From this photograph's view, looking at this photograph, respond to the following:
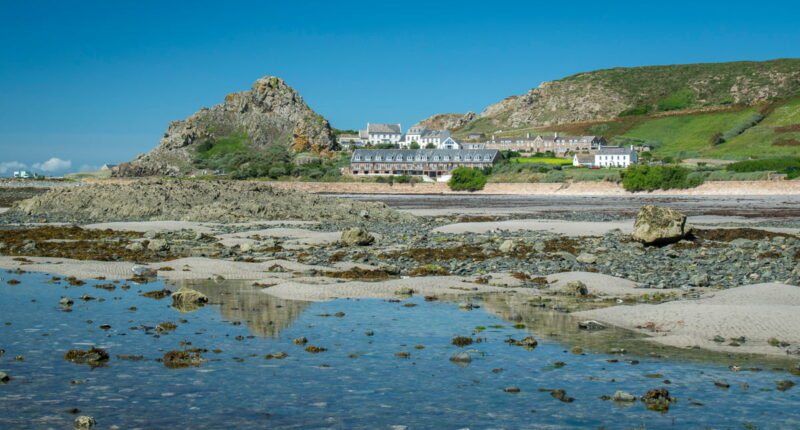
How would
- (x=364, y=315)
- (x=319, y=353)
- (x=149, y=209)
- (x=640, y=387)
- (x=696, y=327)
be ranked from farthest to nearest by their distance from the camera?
(x=149, y=209), (x=364, y=315), (x=696, y=327), (x=319, y=353), (x=640, y=387)

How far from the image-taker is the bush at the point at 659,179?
104750 mm

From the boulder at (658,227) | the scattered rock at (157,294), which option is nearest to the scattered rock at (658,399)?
the scattered rock at (157,294)

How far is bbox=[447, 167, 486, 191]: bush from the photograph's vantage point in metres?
125

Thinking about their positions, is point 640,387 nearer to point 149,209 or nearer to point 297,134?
point 149,209

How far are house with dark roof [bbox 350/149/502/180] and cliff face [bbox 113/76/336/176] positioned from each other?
17.6 metres

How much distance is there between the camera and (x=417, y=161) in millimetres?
163500

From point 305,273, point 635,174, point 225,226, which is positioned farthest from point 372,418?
point 635,174

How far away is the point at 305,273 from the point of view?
915 inches

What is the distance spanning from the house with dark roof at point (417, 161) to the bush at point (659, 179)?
157ft

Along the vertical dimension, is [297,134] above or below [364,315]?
above

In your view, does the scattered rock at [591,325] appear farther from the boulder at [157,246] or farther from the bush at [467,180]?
the bush at [467,180]

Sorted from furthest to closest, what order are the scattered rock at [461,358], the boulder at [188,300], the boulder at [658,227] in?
the boulder at [658,227]
the boulder at [188,300]
the scattered rock at [461,358]

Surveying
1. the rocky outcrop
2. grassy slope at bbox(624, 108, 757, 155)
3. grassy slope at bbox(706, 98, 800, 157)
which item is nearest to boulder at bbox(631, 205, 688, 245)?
the rocky outcrop

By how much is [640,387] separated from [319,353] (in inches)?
215
